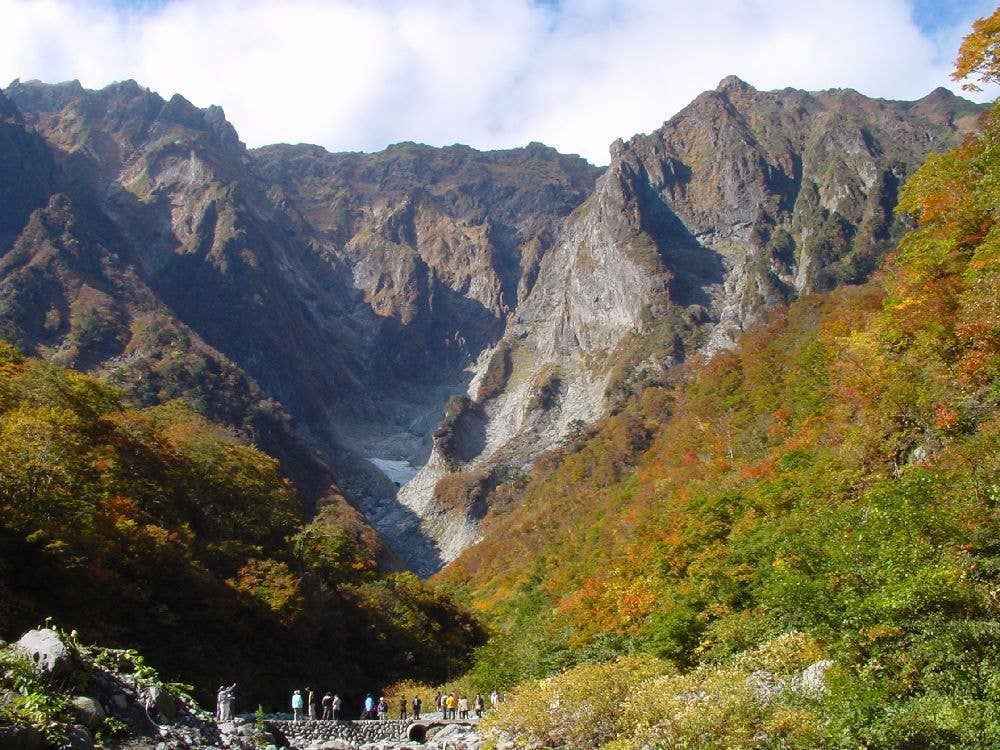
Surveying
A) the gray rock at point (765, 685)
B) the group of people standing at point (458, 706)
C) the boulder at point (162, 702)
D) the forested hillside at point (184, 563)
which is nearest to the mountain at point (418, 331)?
the forested hillside at point (184, 563)

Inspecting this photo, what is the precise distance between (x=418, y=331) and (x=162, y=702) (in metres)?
186

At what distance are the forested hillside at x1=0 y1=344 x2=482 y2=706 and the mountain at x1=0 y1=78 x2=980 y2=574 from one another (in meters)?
59.7

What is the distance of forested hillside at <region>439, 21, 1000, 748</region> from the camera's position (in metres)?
15.3

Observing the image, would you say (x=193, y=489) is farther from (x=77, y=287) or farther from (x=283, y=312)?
(x=283, y=312)

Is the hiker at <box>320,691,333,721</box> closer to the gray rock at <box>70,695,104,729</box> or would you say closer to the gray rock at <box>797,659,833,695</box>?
the gray rock at <box>70,695,104,729</box>

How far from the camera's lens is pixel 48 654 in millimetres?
13289

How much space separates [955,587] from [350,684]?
2970 centimetres

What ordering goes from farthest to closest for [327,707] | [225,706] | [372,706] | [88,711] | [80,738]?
[372,706]
[327,707]
[225,706]
[88,711]
[80,738]

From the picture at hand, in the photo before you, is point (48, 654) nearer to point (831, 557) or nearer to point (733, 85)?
point (831, 557)

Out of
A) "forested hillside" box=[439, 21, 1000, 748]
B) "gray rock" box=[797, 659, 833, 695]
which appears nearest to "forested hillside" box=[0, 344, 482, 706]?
"forested hillside" box=[439, 21, 1000, 748]

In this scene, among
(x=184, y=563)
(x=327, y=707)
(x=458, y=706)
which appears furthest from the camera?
(x=184, y=563)

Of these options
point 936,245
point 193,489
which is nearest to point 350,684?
point 193,489

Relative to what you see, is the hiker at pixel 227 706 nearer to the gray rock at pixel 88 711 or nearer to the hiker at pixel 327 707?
the hiker at pixel 327 707

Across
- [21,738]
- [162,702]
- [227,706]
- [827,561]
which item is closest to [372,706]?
[227,706]
